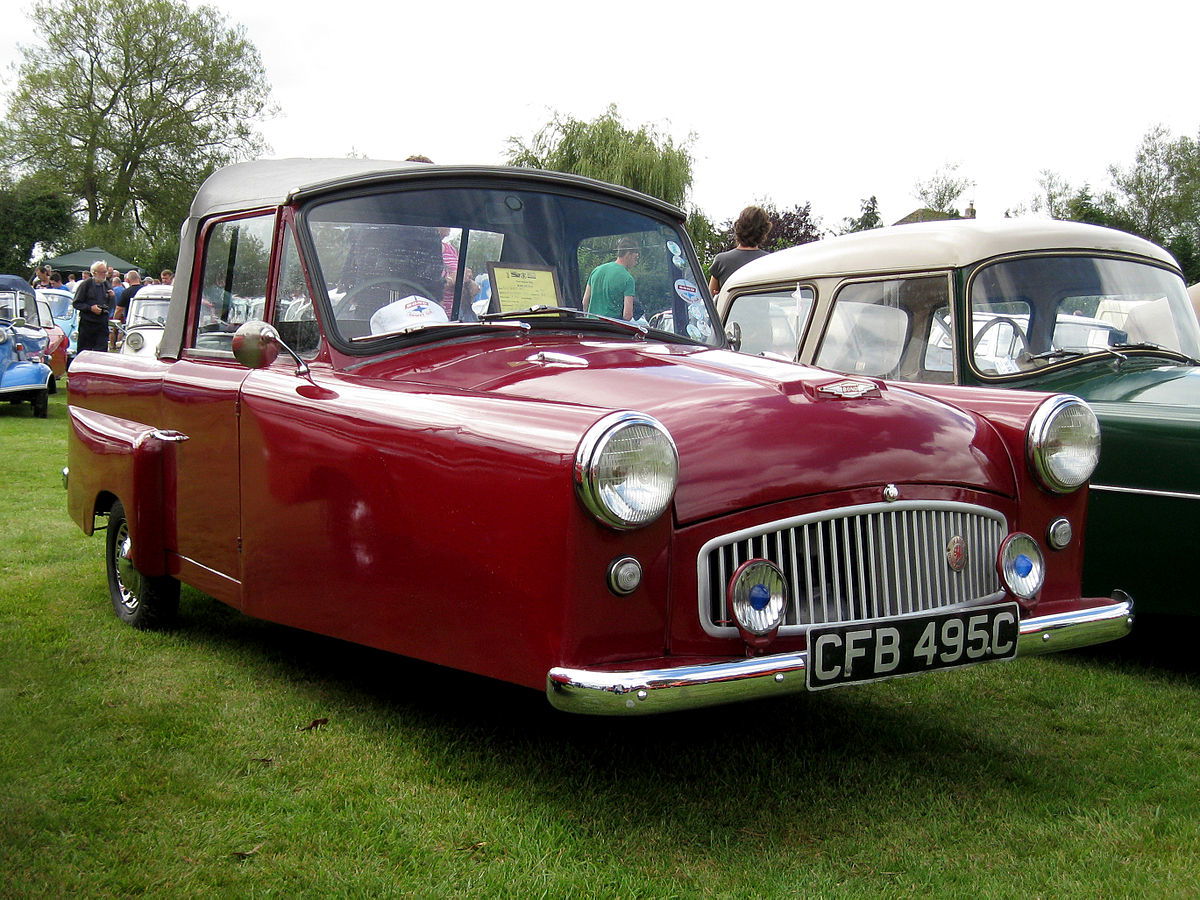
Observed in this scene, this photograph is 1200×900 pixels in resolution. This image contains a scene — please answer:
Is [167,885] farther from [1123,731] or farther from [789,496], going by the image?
[1123,731]

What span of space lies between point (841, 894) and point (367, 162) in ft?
9.75

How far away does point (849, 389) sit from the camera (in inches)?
127

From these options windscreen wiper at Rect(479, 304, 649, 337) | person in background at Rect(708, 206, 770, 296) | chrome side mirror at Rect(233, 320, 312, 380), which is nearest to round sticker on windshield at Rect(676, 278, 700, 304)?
windscreen wiper at Rect(479, 304, 649, 337)

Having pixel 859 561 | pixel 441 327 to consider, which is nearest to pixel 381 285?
pixel 441 327

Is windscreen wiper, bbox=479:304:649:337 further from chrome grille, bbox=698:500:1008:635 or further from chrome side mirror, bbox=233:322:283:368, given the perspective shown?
chrome grille, bbox=698:500:1008:635

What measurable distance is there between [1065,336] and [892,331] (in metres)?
0.77

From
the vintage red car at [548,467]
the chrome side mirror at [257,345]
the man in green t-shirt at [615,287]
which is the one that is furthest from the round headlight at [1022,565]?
the chrome side mirror at [257,345]

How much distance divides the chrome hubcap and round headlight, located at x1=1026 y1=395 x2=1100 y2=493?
130 inches

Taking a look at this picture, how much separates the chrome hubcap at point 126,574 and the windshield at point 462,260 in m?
1.51

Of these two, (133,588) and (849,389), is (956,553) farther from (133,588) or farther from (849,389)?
(133,588)

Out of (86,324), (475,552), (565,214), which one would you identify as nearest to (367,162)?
(565,214)

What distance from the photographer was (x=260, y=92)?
151 feet

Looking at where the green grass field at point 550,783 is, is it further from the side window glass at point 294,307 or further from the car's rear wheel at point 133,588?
the side window glass at point 294,307

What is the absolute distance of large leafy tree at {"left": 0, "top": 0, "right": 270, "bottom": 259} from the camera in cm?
4266
